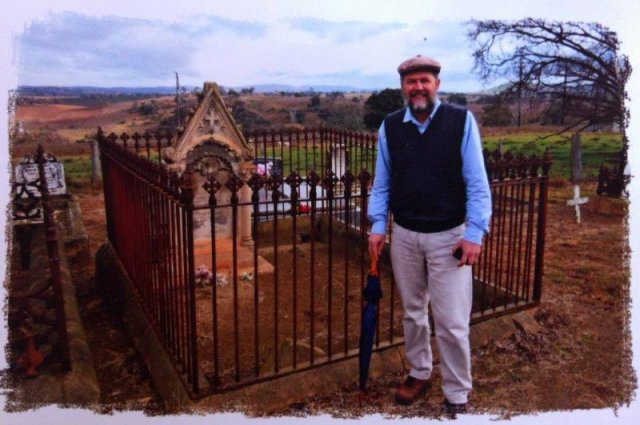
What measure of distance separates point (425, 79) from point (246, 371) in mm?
2816

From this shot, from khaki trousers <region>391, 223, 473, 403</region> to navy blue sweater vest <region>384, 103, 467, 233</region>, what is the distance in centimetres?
10

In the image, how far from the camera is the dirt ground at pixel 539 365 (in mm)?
3869

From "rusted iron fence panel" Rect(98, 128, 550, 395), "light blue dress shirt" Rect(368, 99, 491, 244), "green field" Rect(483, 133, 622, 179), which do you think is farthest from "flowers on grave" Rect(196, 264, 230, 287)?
"green field" Rect(483, 133, 622, 179)

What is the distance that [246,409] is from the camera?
12.0 ft

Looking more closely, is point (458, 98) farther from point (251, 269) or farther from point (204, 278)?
point (204, 278)

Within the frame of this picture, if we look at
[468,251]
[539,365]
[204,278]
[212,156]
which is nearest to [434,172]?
[468,251]

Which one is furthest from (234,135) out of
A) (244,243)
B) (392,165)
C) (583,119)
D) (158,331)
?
(583,119)

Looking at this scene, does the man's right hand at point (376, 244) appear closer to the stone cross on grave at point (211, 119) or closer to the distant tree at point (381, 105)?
the stone cross on grave at point (211, 119)

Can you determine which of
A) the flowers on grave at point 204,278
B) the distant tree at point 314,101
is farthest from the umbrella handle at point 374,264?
the distant tree at point 314,101

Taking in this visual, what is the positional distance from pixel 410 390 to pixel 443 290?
916 millimetres

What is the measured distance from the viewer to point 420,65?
3.17 m

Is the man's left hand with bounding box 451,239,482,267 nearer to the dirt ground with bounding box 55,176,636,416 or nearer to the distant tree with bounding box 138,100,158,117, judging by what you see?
the dirt ground with bounding box 55,176,636,416

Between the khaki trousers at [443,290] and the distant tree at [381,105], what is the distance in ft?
60.4

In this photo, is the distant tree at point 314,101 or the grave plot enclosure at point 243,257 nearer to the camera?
the grave plot enclosure at point 243,257
